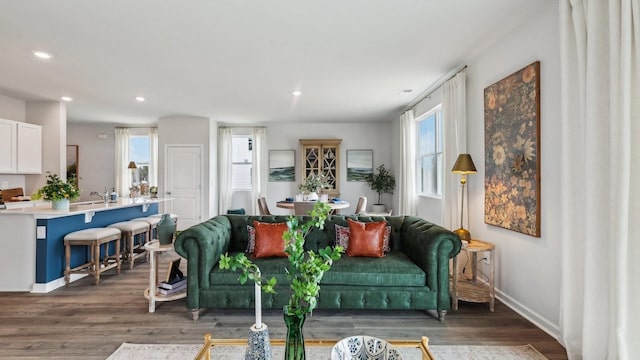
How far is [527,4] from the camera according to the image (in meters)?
2.47

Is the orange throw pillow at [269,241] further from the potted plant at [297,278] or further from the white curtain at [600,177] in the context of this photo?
the white curtain at [600,177]

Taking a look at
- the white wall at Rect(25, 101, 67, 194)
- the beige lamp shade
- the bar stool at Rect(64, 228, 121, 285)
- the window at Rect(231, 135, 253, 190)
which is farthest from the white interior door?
the beige lamp shade

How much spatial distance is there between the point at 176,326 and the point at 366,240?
177cm

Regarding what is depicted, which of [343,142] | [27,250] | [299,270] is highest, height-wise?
[343,142]

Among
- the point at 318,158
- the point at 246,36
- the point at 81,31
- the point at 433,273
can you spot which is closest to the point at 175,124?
the point at 318,158

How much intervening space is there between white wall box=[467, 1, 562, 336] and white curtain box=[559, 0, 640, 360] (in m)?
0.28

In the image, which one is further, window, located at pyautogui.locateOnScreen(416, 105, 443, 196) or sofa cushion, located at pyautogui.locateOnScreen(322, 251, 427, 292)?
window, located at pyautogui.locateOnScreen(416, 105, 443, 196)

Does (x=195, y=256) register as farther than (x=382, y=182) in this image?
No

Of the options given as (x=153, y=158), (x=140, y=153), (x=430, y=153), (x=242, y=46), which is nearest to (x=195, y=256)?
(x=242, y=46)

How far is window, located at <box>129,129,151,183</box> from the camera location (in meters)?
7.84

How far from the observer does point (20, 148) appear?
5.12 metres

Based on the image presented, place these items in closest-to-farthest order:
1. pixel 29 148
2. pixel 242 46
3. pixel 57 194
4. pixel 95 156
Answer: pixel 242 46, pixel 57 194, pixel 29 148, pixel 95 156

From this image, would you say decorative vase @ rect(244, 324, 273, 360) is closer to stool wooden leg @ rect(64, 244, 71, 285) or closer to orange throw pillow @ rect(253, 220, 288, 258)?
orange throw pillow @ rect(253, 220, 288, 258)

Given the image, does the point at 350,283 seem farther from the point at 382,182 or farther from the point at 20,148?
the point at 20,148
